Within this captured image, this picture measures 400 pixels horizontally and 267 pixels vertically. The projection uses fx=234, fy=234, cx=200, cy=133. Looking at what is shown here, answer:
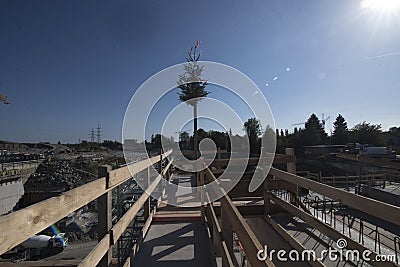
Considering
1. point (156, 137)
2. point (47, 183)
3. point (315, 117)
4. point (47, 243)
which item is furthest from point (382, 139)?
point (47, 183)

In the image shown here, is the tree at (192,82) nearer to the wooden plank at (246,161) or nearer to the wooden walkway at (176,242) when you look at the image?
the wooden plank at (246,161)

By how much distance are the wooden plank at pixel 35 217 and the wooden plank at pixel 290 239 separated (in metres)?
2.34

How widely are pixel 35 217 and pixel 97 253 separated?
52 centimetres

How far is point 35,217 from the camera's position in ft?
2.29

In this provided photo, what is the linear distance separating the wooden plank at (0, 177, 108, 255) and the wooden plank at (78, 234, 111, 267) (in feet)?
0.77

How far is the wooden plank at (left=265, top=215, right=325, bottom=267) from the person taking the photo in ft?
7.79

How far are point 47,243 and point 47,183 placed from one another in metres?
15.0

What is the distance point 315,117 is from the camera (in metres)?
39.7

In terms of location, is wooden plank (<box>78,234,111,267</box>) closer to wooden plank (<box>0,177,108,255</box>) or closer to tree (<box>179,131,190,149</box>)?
wooden plank (<box>0,177,108,255</box>)

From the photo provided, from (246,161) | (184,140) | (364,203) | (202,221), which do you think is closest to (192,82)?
(184,140)

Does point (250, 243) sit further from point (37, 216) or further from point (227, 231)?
point (227, 231)

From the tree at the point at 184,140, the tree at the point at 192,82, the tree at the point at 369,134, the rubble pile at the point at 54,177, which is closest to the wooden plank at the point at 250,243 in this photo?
the tree at the point at 192,82

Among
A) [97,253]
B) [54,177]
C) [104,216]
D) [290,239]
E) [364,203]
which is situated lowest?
[54,177]

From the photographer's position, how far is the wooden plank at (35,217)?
1.94ft
